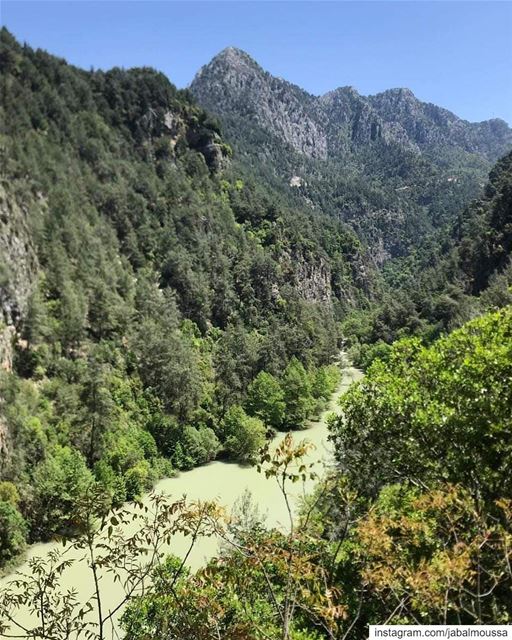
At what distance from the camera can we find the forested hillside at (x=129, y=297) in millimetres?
36062

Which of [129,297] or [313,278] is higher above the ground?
[313,278]

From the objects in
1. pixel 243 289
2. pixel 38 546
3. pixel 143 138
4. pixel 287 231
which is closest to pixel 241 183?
pixel 287 231

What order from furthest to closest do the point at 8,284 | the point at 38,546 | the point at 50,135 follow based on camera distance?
the point at 50,135
the point at 8,284
the point at 38,546

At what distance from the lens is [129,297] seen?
5778cm

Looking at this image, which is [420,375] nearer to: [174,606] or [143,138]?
[174,606]

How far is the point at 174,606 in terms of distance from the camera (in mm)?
→ 5535

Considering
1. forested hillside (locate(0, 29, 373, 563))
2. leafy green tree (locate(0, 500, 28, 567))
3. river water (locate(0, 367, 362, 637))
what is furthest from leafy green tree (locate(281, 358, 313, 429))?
leafy green tree (locate(0, 500, 28, 567))

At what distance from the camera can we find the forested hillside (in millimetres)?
36062

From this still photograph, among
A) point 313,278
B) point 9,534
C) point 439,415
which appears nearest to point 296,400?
point 9,534

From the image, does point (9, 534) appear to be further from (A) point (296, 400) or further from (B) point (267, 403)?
(A) point (296, 400)

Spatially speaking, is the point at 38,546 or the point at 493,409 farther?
the point at 38,546

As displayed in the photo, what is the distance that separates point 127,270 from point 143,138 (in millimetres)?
41136

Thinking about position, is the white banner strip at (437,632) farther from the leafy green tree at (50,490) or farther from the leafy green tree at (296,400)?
the leafy green tree at (296,400)

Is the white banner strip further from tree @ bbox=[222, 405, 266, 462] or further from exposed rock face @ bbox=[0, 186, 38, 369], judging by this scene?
tree @ bbox=[222, 405, 266, 462]
